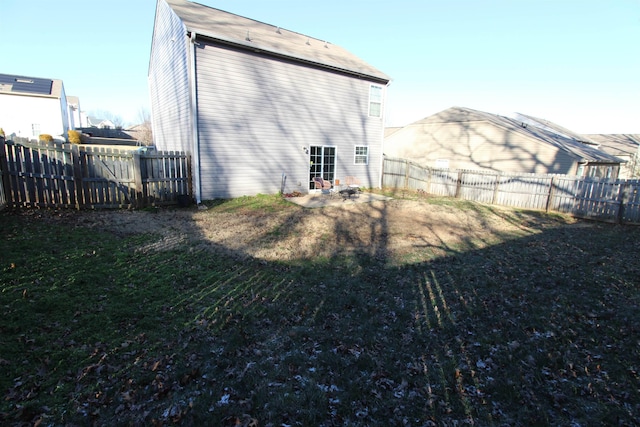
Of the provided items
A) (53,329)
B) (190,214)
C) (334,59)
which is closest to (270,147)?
(190,214)

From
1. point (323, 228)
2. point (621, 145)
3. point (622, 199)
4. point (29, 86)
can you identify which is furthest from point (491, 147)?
point (29, 86)

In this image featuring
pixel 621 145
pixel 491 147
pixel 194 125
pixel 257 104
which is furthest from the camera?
pixel 621 145

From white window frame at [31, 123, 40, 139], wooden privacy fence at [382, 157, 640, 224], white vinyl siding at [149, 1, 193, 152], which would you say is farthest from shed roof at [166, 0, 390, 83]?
white window frame at [31, 123, 40, 139]

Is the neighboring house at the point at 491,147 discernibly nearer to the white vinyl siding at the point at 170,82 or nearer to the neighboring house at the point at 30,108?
the white vinyl siding at the point at 170,82

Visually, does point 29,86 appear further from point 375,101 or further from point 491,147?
point 491,147

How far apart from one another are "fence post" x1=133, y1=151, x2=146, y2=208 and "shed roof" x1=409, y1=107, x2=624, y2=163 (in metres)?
21.5

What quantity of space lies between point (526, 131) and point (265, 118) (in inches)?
709

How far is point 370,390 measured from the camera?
3143 mm

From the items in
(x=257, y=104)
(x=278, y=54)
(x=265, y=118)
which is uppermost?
(x=278, y=54)

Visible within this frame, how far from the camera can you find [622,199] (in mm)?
11727

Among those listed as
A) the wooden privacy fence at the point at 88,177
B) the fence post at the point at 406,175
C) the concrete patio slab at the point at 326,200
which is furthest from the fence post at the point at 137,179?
the fence post at the point at 406,175

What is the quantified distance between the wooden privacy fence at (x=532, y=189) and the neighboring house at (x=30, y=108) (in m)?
36.8

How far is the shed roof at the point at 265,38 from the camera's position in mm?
12008

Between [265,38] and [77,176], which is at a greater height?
[265,38]
